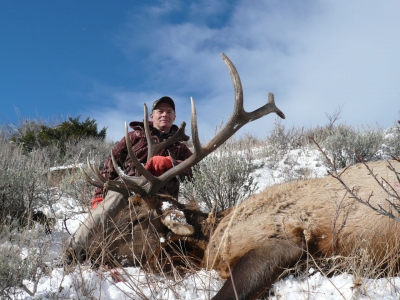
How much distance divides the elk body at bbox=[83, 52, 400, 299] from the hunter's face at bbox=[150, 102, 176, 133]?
62.1 inches

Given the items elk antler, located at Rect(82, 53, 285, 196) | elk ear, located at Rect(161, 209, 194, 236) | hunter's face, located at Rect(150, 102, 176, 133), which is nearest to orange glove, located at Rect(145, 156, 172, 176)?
elk antler, located at Rect(82, 53, 285, 196)

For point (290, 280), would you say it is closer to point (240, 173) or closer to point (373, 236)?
point (373, 236)

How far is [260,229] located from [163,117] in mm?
2681

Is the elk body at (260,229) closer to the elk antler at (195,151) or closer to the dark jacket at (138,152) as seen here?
the elk antler at (195,151)

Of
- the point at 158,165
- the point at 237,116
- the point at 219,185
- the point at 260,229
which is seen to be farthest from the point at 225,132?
the point at 219,185

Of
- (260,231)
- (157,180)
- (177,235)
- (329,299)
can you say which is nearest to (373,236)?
(329,299)

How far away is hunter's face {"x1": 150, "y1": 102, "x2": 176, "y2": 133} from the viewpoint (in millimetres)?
4949

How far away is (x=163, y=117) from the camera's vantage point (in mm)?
4945

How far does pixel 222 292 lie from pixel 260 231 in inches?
25.7

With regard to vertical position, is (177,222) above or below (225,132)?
below

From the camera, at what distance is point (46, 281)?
8.69 ft

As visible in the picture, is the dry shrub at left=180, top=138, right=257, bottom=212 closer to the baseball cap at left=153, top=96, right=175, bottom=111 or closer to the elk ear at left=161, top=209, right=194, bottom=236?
the baseball cap at left=153, top=96, right=175, bottom=111

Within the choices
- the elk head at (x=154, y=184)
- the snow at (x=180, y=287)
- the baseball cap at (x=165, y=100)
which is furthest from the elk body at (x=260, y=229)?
the baseball cap at (x=165, y=100)

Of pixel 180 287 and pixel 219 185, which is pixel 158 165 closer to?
pixel 219 185
